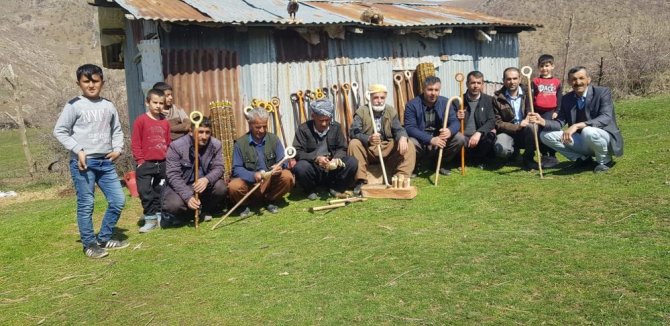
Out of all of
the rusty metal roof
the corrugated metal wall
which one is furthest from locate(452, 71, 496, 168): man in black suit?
the rusty metal roof

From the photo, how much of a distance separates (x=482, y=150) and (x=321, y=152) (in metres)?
2.41

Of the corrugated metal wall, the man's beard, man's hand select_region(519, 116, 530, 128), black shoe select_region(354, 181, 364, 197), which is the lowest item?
black shoe select_region(354, 181, 364, 197)

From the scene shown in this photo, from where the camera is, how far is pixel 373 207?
20.3 ft

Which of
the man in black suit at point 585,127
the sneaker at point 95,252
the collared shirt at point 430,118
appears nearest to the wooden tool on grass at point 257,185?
the sneaker at point 95,252

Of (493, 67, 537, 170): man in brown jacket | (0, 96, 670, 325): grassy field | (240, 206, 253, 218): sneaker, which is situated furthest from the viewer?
(493, 67, 537, 170): man in brown jacket

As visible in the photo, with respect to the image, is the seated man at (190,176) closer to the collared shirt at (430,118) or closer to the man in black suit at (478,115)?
the collared shirt at (430,118)

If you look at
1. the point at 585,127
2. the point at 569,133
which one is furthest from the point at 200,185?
the point at 585,127

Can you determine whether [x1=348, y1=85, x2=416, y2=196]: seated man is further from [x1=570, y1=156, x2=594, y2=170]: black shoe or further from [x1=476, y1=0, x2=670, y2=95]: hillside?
[x1=476, y1=0, x2=670, y2=95]: hillside

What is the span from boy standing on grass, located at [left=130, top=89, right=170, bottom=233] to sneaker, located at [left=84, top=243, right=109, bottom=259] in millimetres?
829

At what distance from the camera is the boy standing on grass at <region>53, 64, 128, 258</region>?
15.9 feet

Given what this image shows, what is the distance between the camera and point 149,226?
6.09 metres

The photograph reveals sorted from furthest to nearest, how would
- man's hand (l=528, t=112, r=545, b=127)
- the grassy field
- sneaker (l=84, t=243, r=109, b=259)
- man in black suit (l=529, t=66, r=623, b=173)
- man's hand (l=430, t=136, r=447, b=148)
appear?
man's hand (l=430, t=136, r=447, b=148)
man's hand (l=528, t=112, r=545, b=127)
man in black suit (l=529, t=66, r=623, b=173)
sneaker (l=84, t=243, r=109, b=259)
the grassy field

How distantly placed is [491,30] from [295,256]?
7154 mm

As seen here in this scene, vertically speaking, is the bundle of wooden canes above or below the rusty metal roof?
below
